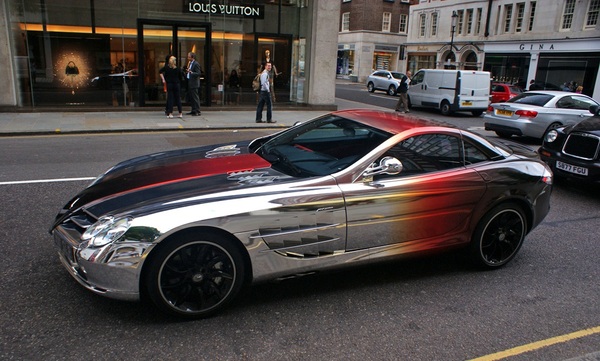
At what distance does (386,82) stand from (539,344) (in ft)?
100

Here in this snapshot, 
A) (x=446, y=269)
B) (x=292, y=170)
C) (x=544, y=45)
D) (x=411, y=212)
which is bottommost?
(x=446, y=269)

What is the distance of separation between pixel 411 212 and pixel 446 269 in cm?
93

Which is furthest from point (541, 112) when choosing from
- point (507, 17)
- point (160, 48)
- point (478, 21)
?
point (478, 21)

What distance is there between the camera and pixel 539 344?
341 cm

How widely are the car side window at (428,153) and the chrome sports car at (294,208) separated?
0.01 metres

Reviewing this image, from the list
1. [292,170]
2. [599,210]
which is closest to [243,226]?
[292,170]

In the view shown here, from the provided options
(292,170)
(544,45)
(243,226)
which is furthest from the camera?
Result: (544,45)

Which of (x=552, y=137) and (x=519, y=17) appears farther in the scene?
(x=519, y=17)

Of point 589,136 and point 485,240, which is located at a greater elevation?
point 589,136

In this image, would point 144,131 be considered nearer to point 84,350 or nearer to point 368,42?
point 84,350

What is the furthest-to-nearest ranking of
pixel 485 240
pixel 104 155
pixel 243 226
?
pixel 104 155 → pixel 485 240 → pixel 243 226

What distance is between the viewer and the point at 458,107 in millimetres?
20047

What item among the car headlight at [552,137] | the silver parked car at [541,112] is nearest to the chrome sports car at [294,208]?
the car headlight at [552,137]

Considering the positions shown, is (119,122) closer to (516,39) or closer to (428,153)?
(428,153)
